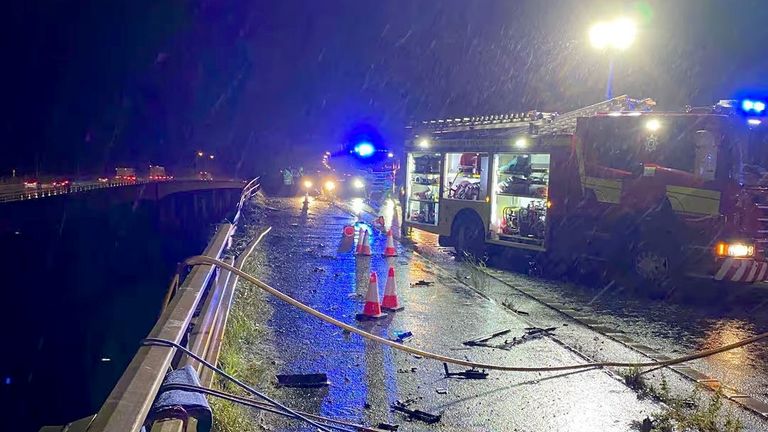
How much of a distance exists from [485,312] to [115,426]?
285 inches

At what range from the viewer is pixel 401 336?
768 centimetres

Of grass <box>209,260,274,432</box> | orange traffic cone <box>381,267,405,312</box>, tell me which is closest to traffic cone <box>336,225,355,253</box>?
grass <box>209,260,274,432</box>

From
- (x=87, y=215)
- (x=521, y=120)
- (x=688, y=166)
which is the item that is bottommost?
(x=87, y=215)

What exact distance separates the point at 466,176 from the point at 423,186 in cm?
169

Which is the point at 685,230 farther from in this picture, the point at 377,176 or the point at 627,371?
the point at 377,176

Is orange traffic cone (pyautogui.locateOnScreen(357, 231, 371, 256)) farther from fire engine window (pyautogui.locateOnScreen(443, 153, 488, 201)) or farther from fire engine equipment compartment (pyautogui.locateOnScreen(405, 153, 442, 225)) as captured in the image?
fire engine window (pyautogui.locateOnScreen(443, 153, 488, 201))

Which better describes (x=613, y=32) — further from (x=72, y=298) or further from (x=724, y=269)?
(x=72, y=298)

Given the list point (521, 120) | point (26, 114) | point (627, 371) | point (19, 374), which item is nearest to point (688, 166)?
point (521, 120)

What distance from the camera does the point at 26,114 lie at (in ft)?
275

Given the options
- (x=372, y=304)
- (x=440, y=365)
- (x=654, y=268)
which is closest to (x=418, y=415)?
(x=440, y=365)

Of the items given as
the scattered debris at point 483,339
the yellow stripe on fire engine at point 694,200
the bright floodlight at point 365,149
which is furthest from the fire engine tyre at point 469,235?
the bright floodlight at point 365,149

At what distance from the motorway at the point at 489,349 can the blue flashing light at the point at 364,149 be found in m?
A: 13.6

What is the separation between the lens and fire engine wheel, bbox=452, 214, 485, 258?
46.3 ft

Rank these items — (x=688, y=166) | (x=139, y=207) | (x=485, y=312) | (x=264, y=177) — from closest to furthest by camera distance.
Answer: (x=485, y=312) → (x=688, y=166) → (x=139, y=207) → (x=264, y=177)
